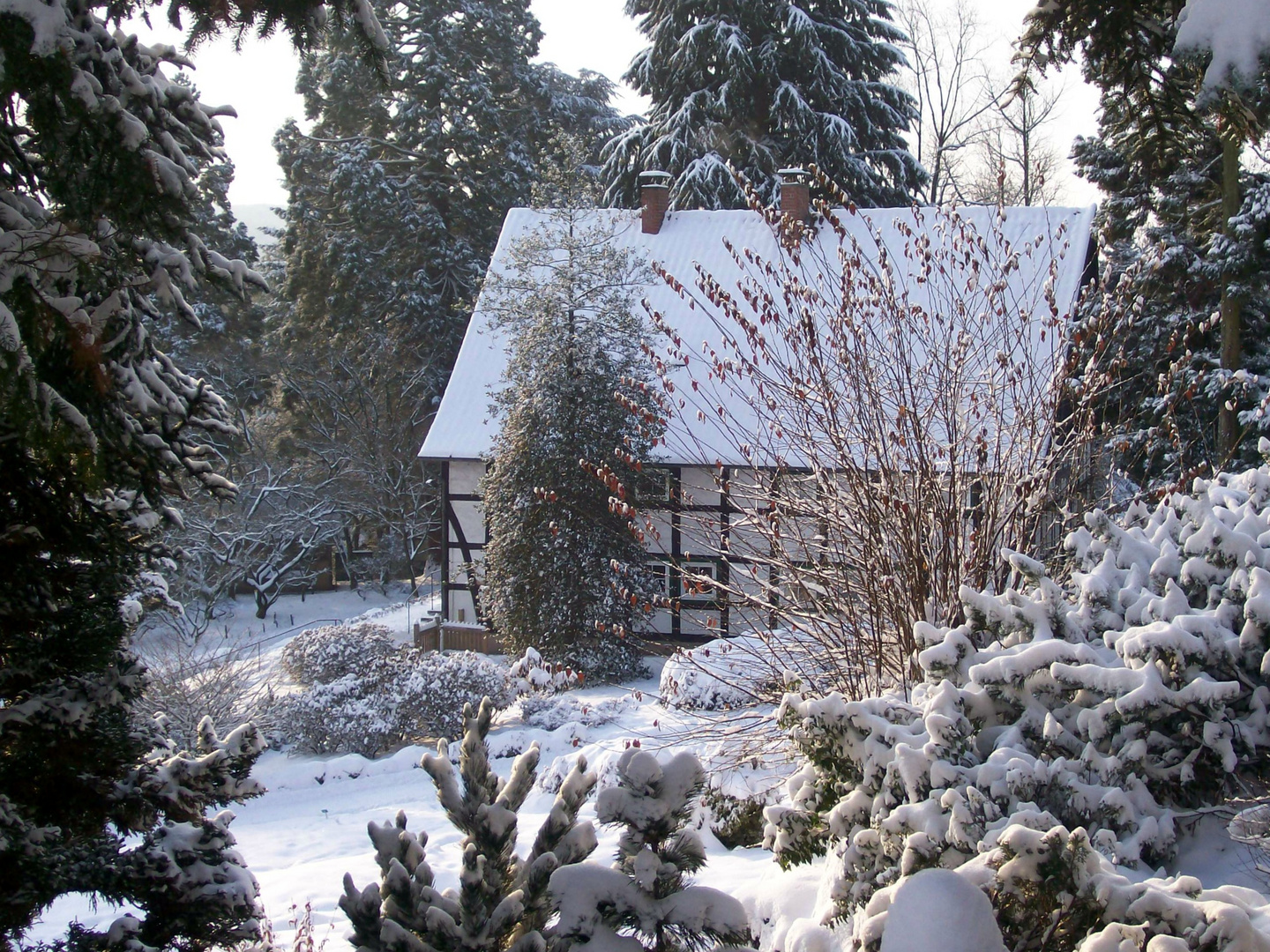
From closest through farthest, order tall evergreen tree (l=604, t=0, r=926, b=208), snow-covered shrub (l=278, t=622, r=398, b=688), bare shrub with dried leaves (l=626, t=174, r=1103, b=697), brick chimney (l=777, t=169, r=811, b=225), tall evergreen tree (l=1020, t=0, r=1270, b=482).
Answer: bare shrub with dried leaves (l=626, t=174, r=1103, b=697) → tall evergreen tree (l=1020, t=0, r=1270, b=482) → snow-covered shrub (l=278, t=622, r=398, b=688) → brick chimney (l=777, t=169, r=811, b=225) → tall evergreen tree (l=604, t=0, r=926, b=208)

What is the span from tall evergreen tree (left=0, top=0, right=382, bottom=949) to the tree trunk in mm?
10703

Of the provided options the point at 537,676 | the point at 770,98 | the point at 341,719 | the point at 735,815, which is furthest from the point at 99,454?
the point at 770,98

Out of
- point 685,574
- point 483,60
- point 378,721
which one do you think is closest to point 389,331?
point 483,60

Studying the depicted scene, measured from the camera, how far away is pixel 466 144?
840 inches

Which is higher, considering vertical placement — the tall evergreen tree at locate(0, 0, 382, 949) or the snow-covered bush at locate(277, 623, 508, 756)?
the tall evergreen tree at locate(0, 0, 382, 949)

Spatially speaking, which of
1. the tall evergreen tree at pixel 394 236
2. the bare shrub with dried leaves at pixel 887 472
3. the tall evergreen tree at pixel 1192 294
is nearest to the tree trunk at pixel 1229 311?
the tall evergreen tree at pixel 1192 294

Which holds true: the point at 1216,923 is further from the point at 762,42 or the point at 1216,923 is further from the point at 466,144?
the point at 466,144

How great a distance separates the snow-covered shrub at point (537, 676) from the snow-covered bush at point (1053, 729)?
228 cm

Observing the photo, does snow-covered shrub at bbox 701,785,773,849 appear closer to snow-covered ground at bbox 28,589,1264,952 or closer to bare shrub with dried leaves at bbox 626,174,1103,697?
snow-covered ground at bbox 28,589,1264,952

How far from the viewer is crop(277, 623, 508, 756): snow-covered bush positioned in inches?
377

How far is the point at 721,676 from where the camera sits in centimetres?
607

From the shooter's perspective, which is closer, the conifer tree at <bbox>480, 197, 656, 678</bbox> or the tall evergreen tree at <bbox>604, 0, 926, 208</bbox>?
the conifer tree at <bbox>480, 197, 656, 678</bbox>

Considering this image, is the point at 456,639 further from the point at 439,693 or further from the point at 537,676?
the point at 537,676

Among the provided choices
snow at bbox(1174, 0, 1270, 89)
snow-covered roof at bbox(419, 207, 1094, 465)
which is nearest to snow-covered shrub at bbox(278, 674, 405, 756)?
snow-covered roof at bbox(419, 207, 1094, 465)
